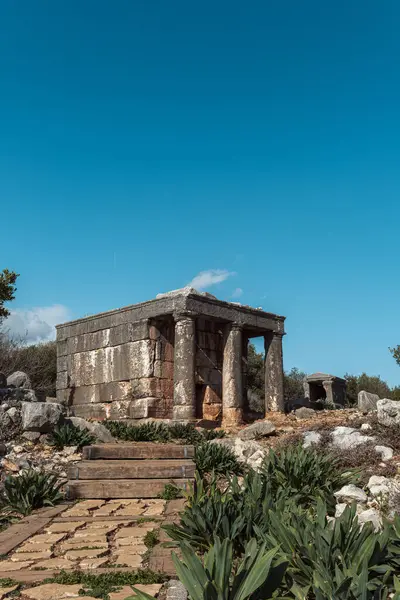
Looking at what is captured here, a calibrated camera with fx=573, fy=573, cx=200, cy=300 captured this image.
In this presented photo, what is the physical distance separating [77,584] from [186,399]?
12.6 m

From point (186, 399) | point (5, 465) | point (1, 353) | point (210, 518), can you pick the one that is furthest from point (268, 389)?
point (210, 518)

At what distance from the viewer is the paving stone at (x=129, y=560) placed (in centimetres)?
494

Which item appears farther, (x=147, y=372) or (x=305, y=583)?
(x=147, y=372)

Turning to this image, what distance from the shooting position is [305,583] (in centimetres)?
413

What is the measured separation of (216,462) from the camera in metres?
9.74

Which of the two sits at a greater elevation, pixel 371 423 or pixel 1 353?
pixel 1 353

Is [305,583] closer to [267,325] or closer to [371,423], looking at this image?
[371,423]

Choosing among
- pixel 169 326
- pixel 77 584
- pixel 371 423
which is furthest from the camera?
pixel 169 326

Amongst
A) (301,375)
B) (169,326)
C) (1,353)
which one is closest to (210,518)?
(169,326)

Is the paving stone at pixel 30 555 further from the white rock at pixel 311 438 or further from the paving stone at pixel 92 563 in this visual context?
the white rock at pixel 311 438

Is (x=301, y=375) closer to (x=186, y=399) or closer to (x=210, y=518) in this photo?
(x=186, y=399)

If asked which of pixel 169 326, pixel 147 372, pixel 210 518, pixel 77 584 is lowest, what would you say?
pixel 77 584

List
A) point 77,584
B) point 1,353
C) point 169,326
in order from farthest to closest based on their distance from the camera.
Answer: point 1,353, point 169,326, point 77,584

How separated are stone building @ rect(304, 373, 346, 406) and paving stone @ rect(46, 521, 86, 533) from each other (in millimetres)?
23773
